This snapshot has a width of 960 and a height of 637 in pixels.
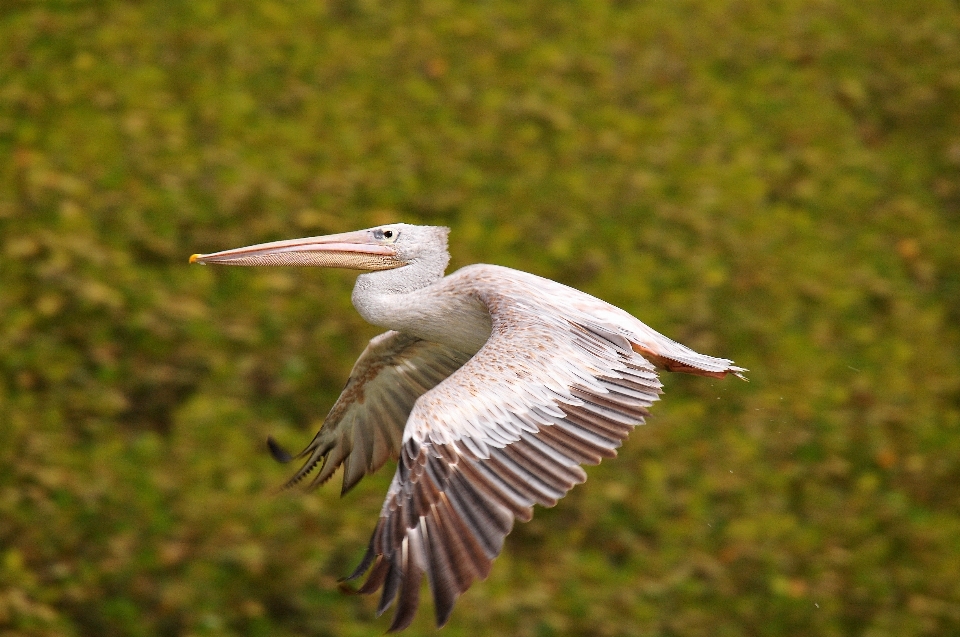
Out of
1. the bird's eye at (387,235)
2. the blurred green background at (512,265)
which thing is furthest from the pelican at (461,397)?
the blurred green background at (512,265)

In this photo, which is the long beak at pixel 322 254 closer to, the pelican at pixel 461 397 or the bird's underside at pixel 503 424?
the pelican at pixel 461 397

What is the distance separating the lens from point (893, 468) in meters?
9.09

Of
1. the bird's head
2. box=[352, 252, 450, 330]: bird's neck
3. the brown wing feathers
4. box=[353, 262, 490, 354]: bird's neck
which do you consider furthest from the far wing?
the bird's head

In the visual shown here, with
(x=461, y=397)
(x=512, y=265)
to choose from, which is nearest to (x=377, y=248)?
(x=461, y=397)

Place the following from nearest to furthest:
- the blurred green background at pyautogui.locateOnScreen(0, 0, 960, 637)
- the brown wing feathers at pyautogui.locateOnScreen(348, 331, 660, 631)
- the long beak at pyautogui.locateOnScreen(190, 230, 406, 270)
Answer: the brown wing feathers at pyautogui.locateOnScreen(348, 331, 660, 631)
the long beak at pyautogui.locateOnScreen(190, 230, 406, 270)
the blurred green background at pyautogui.locateOnScreen(0, 0, 960, 637)

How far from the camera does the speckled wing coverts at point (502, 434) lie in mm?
4578

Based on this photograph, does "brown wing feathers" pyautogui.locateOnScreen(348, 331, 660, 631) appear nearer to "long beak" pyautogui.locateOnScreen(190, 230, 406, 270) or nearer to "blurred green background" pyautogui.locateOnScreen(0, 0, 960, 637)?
"long beak" pyautogui.locateOnScreen(190, 230, 406, 270)

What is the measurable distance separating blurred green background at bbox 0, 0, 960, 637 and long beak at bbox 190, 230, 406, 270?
7.77ft

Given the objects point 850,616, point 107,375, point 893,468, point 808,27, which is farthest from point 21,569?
point 808,27

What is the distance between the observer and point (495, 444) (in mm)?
4883

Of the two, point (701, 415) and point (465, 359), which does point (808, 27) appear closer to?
point (701, 415)

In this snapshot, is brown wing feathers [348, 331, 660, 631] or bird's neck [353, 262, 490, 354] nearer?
brown wing feathers [348, 331, 660, 631]

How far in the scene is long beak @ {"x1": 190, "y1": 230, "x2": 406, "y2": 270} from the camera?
605 centimetres

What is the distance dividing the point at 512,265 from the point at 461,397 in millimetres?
4456
